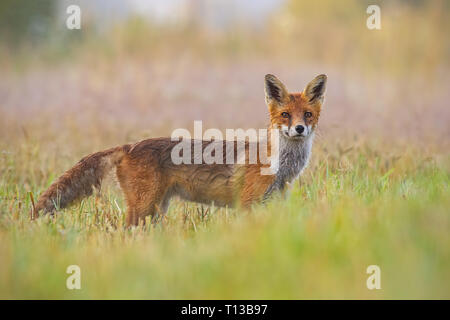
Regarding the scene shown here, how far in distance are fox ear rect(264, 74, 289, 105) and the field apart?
107 centimetres

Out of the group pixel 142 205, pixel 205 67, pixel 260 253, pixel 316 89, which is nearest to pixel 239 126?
pixel 205 67

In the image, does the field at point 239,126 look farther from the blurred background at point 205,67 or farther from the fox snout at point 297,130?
the fox snout at point 297,130

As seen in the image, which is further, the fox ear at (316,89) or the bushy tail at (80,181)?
the fox ear at (316,89)

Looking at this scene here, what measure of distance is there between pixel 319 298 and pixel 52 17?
777 inches

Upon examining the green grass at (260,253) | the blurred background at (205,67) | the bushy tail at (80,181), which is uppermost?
the blurred background at (205,67)

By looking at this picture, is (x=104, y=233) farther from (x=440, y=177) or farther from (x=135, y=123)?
(x=135, y=123)

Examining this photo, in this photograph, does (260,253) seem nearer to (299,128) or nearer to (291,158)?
(299,128)

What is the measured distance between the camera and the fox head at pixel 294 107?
549cm

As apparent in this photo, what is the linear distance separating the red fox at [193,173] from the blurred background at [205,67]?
4.57 metres

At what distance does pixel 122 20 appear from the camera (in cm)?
1766

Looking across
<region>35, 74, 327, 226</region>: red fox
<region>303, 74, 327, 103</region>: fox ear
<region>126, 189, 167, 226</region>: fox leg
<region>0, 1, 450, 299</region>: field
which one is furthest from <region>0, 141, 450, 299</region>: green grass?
<region>303, 74, 327, 103</region>: fox ear

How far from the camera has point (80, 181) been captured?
18.2 feet

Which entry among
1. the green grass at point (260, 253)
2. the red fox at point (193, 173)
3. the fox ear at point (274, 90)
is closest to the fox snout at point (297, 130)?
the red fox at point (193, 173)
